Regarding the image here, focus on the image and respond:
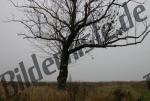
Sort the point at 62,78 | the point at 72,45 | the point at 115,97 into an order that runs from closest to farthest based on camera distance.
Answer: the point at 115,97, the point at 62,78, the point at 72,45

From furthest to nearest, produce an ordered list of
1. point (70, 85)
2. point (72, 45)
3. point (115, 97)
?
1. point (72, 45)
2. point (115, 97)
3. point (70, 85)

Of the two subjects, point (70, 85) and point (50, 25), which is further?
point (50, 25)

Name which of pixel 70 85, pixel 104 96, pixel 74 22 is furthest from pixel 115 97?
pixel 74 22

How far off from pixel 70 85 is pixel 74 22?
32.2 feet

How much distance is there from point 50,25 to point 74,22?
1.52 meters

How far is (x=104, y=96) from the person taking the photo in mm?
10836

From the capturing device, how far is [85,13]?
1673 centimetres

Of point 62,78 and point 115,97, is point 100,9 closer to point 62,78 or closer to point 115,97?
point 62,78

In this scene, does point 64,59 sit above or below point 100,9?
below

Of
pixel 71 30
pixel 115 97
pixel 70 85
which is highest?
pixel 71 30

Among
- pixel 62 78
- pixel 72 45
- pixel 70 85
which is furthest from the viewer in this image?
pixel 72 45

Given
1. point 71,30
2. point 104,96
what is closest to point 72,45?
point 71,30

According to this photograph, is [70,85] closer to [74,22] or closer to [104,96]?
[104,96]

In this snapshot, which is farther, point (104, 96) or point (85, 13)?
point (85, 13)
